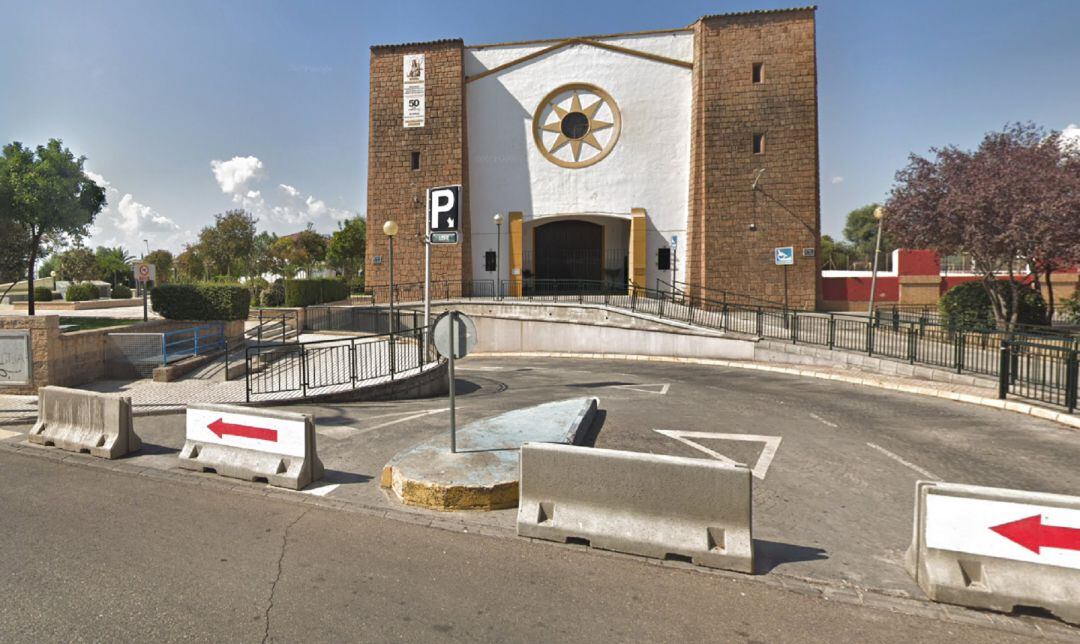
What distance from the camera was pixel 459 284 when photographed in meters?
28.5

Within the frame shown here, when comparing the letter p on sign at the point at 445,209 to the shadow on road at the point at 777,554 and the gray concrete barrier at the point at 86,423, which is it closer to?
the gray concrete barrier at the point at 86,423

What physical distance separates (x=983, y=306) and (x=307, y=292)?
27812mm

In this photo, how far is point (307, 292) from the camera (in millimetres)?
26469

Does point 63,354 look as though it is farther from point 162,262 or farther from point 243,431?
point 162,262

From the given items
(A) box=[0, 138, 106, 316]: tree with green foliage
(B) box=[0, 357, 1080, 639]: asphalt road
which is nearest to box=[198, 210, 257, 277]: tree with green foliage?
(A) box=[0, 138, 106, 316]: tree with green foliage

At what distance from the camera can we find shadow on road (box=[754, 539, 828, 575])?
4.84 m

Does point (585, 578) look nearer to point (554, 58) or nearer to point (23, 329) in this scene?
point (23, 329)

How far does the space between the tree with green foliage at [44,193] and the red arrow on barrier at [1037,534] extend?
953 inches

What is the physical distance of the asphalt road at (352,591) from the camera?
12.6ft

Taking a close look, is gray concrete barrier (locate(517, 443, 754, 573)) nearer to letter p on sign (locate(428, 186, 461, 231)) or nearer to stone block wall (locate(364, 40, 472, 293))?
letter p on sign (locate(428, 186, 461, 231))

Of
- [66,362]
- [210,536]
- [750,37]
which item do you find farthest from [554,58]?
[210,536]

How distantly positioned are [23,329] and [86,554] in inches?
453

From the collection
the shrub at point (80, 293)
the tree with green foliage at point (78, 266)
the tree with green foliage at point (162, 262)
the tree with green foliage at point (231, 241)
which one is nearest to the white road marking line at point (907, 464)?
the tree with green foliage at point (231, 241)

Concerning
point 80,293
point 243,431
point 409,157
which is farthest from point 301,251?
point 243,431
